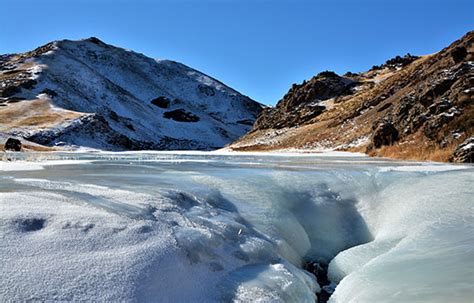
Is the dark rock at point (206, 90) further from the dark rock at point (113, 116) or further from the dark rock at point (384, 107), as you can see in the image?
the dark rock at point (384, 107)

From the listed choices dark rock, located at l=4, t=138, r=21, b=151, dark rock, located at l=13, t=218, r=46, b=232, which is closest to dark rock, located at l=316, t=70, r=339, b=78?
dark rock, located at l=4, t=138, r=21, b=151

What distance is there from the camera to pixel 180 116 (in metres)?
134

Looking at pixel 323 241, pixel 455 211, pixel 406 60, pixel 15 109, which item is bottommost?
pixel 323 241

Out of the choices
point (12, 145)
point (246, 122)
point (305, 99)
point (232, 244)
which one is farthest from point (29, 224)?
point (246, 122)

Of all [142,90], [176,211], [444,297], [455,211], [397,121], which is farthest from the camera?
[142,90]

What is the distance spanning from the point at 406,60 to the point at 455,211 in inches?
4044

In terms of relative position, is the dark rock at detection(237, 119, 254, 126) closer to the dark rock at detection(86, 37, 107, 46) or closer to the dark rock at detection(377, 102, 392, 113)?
the dark rock at detection(86, 37, 107, 46)

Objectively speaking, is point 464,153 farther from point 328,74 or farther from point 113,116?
point 113,116

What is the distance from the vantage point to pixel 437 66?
48.4 metres

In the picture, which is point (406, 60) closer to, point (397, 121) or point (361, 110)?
point (361, 110)

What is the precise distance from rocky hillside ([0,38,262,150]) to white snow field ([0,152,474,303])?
66956 mm

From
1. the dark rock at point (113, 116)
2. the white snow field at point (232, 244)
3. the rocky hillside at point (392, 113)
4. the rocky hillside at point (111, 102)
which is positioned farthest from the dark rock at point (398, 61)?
the white snow field at point (232, 244)

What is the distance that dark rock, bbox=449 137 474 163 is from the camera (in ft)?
52.4

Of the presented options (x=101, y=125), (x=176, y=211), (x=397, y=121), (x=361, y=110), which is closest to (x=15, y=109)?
(x=101, y=125)
